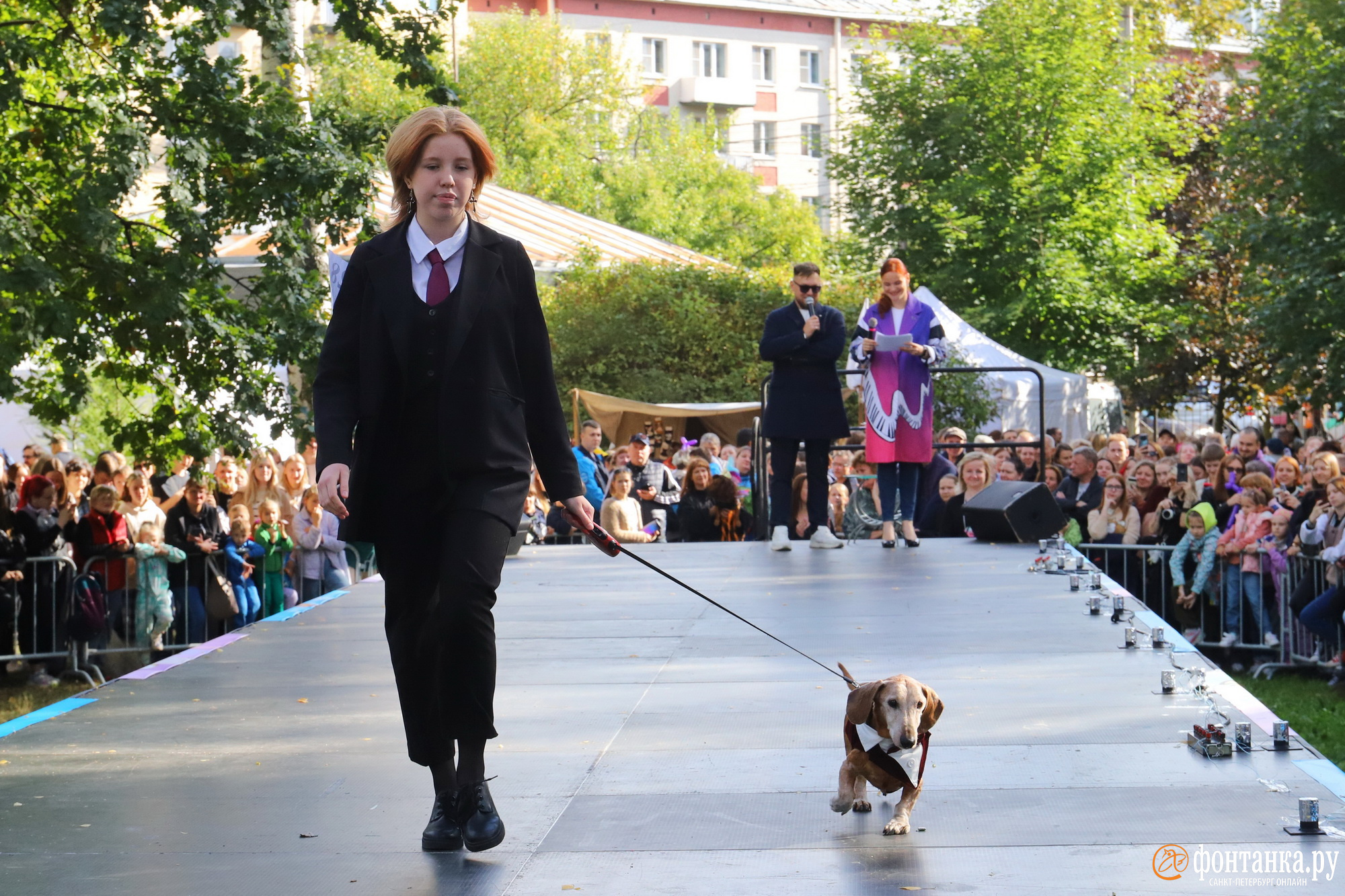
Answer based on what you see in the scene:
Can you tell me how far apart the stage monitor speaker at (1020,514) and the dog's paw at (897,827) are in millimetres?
7170

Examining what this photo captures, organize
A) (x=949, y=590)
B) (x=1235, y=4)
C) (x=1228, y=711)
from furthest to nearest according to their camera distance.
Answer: (x=1235, y=4), (x=949, y=590), (x=1228, y=711)

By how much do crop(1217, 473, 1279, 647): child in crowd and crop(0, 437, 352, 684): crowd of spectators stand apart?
22.3 feet

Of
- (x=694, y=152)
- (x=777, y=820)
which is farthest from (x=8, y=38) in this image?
(x=694, y=152)

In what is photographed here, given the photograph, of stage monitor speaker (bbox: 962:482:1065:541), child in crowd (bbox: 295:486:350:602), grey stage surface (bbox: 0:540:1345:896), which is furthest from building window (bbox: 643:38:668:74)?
grey stage surface (bbox: 0:540:1345:896)

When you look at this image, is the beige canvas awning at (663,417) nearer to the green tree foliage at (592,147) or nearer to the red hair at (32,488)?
the red hair at (32,488)

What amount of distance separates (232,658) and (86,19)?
6805 millimetres

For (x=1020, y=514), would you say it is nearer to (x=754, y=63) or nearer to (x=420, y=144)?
(x=420, y=144)

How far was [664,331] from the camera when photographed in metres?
26.1

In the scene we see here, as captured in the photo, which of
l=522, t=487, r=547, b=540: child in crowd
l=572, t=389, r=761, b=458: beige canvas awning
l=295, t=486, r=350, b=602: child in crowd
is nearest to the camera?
l=295, t=486, r=350, b=602: child in crowd

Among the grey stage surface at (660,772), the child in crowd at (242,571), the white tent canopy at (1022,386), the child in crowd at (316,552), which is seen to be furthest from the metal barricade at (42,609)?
the white tent canopy at (1022,386)

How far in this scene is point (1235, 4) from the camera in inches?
1501

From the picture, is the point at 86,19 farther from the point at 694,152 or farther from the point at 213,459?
the point at 694,152

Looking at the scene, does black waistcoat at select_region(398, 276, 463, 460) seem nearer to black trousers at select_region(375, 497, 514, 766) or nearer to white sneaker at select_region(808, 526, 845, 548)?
black trousers at select_region(375, 497, 514, 766)

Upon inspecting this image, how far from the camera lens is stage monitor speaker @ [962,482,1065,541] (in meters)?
11.1
